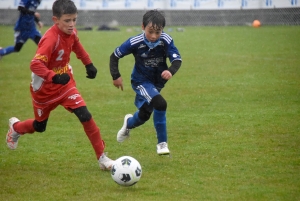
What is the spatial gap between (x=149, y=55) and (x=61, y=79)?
1.49m

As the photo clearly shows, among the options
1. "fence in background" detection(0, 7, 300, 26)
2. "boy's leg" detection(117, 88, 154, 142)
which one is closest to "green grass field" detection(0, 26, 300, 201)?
"boy's leg" detection(117, 88, 154, 142)

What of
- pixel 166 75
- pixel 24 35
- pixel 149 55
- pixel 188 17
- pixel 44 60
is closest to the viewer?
pixel 44 60

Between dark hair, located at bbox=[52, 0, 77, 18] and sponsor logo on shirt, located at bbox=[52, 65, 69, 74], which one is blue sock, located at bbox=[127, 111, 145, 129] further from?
dark hair, located at bbox=[52, 0, 77, 18]

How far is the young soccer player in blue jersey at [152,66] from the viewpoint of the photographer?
22.9 ft

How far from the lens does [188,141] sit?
26.7ft

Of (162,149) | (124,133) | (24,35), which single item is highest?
(162,149)

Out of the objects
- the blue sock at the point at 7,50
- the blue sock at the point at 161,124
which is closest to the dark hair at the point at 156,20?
the blue sock at the point at 161,124

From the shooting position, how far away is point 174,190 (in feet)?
19.1

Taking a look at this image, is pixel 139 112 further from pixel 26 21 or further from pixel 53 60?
pixel 26 21

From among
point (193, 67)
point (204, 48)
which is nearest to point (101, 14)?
point (204, 48)

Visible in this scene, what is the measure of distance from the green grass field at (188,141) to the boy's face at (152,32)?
58.4 inches

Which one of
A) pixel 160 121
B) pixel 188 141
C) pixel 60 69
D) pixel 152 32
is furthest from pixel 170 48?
pixel 188 141

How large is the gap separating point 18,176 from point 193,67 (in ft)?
32.9

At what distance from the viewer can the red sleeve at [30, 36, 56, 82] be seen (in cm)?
624
